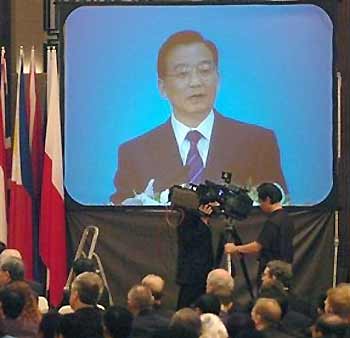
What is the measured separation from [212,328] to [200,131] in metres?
5.08

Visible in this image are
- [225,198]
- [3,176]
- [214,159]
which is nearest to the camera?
[225,198]

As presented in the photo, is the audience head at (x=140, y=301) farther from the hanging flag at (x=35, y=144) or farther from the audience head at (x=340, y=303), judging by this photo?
the hanging flag at (x=35, y=144)

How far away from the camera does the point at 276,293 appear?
715 centimetres

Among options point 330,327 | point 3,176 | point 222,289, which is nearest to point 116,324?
point 330,327

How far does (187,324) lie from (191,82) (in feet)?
18.8

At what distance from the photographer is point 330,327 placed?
599 cm

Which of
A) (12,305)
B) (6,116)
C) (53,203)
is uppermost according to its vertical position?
(6,116)

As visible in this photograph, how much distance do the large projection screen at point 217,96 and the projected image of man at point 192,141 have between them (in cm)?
1

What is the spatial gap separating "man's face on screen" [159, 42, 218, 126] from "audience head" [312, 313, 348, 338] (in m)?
5.27

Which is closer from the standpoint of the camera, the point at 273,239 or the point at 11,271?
the point at 11,271

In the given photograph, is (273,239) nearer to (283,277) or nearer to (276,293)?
(283,277)

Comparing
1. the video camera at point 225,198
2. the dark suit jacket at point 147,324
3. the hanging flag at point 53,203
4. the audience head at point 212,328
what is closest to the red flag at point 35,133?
the hanging flag at point 53,203

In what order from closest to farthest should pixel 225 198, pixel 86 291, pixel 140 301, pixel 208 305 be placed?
pixel 86 291 < pixel 208 305 < pixel 140 301 < pixel 225 198

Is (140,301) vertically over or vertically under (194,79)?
under
